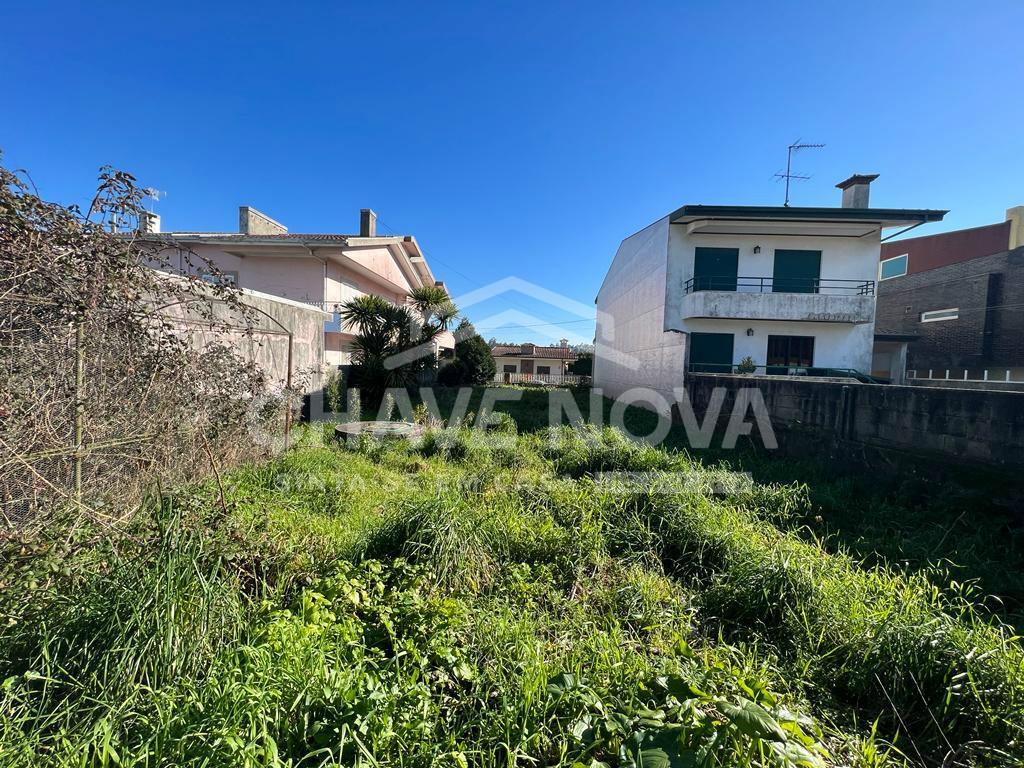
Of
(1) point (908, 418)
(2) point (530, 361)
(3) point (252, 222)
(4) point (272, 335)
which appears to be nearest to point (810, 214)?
(1) point (908, 418)

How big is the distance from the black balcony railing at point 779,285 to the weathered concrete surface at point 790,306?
24.4 inches

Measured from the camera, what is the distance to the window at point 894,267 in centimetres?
2259

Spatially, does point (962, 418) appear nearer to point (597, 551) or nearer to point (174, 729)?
point (597, 551)

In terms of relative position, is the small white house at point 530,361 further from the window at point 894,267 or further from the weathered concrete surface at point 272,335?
the weathered concrete surface at point 272,335

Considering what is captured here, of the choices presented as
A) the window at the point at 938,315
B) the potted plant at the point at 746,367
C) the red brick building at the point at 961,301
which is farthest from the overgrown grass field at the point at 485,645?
the window at the point at 938,315

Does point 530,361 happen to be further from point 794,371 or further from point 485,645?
point 485,645

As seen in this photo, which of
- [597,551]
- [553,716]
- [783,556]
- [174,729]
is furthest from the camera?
[597,551]

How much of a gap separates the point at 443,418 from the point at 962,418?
8.43 meters

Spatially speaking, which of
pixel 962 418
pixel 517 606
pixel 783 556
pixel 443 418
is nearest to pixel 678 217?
pixel 443 418

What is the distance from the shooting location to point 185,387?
11.0 feet

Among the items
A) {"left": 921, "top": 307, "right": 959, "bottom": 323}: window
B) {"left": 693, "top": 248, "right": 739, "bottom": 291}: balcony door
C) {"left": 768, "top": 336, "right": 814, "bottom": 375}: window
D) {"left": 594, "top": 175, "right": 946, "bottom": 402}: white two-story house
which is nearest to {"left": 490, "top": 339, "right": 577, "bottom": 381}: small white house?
{"left": 921, "top": 307, "right": 959, "bottom": 323}: window

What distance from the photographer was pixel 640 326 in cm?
1529

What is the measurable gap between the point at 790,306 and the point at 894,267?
16.2 meters

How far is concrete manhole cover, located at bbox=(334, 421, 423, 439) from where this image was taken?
6973 millimetres
